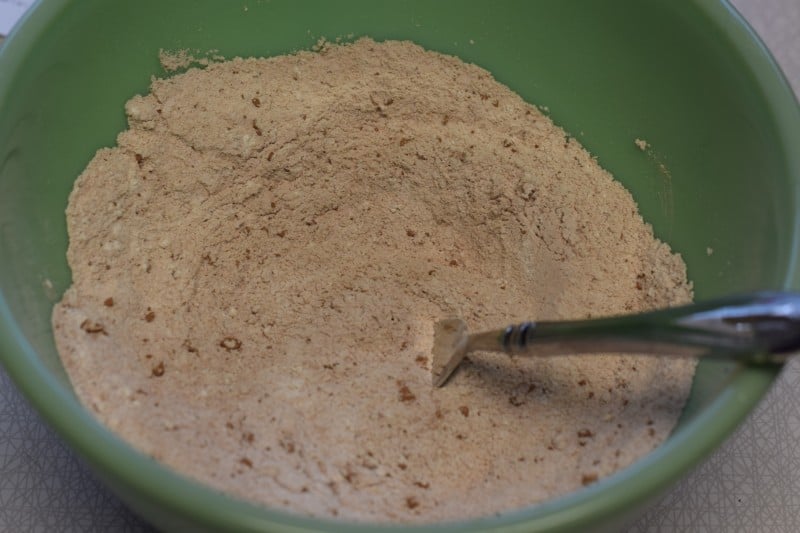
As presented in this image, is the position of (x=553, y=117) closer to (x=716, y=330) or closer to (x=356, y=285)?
(x=356, y=285)

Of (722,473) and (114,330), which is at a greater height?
(722,473)

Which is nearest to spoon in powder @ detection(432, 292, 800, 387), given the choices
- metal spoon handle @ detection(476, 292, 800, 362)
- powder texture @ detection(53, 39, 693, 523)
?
metal spoon handle @ detection(476, 292, 800, 362)

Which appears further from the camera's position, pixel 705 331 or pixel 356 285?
pixel 356 285

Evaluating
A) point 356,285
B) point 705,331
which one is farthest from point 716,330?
point 356,285

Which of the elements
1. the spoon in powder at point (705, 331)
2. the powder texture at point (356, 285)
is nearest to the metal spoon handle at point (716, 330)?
the spoon in powder at point (705, 331)

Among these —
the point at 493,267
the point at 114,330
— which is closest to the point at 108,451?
the point at 114,330

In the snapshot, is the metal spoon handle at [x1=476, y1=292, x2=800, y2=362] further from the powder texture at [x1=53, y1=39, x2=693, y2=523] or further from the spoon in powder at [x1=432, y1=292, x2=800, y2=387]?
the powder texture at [x1=53, y1=39, x2=693, y2=523]

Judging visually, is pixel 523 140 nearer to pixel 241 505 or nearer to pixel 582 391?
pixel 582 391
